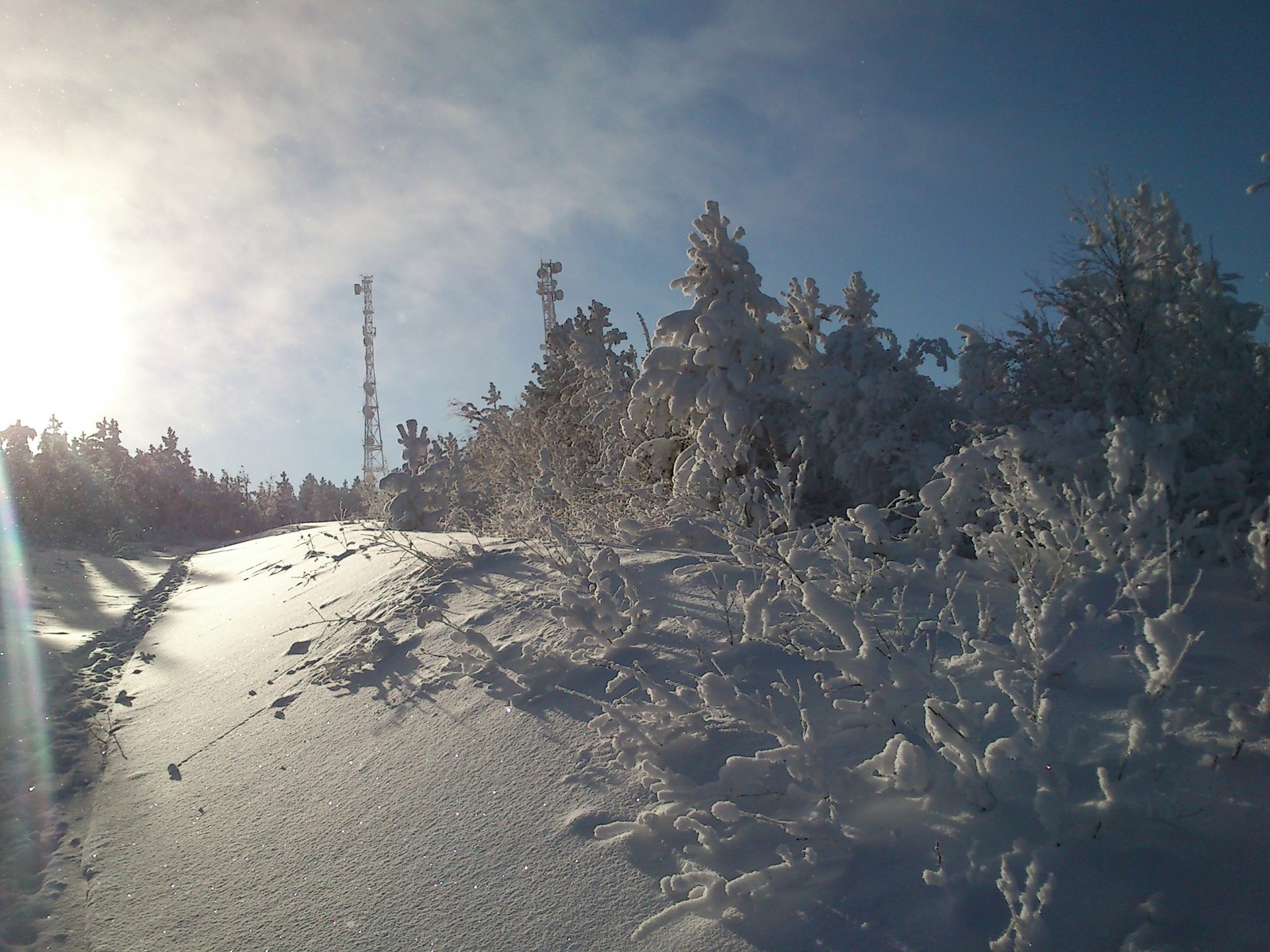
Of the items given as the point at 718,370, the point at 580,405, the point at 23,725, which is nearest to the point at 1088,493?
the point at 718,370

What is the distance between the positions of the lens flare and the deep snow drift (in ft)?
0.96

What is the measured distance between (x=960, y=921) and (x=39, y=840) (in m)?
3.88

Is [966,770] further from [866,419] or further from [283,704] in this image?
[866,419]

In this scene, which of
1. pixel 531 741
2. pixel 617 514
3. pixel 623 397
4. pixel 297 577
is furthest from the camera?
pixel 623 397

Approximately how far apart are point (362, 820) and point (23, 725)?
3.49 m

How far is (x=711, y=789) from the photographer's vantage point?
6.97 ft

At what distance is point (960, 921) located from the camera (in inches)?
62.1

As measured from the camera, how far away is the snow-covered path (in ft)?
6.88

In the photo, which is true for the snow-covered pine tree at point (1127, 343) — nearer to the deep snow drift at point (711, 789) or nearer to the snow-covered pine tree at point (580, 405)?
the deep snow drift at point (711, 789)

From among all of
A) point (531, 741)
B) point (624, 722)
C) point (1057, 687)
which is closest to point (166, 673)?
point (531, 741)

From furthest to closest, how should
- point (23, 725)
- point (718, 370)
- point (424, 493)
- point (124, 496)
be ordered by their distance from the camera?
1. point (124, 496)
2. point (424, 493)
3. point (718, 370)
4. point (23, 725)

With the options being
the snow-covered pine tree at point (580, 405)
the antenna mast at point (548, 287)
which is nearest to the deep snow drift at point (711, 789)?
the snow-covered pine tree at point (580, 405)

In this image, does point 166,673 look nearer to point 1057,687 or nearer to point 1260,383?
point 1057,687

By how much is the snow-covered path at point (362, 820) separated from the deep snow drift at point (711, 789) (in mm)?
13
